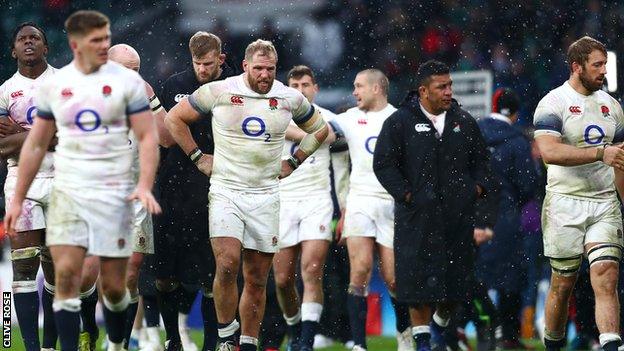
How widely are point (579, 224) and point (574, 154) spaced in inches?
24.7

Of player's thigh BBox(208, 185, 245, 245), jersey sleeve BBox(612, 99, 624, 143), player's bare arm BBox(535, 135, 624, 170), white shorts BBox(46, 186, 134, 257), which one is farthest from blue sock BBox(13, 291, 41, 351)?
jersey sleeve BBox(612, 99, 624, 143)

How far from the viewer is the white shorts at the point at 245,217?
11.9 m

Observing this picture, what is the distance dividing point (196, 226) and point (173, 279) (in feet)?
1.67

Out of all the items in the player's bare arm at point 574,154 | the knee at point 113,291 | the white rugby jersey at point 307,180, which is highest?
the player's bare arm at point 574,154

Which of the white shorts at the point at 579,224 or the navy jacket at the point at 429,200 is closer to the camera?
the white shorts at the point at 579,224

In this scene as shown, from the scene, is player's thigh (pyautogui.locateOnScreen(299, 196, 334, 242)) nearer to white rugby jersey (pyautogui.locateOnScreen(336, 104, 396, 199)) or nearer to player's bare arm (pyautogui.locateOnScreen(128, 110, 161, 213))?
white rugby jersey (pyautogui.locateOnScreen(336, 104, 396, 199))

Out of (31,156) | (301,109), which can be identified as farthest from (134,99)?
(301,109)

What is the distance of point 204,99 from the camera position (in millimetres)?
12070

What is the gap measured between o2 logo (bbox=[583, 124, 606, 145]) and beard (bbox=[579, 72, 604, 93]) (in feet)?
0.93

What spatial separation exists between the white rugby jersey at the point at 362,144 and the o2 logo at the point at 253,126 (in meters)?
2.83

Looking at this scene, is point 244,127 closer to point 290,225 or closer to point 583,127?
point 583,127

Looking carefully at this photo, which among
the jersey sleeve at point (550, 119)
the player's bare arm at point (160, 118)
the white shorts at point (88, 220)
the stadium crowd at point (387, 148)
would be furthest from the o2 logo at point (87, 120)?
the jersey sleeve at point (550, 119)

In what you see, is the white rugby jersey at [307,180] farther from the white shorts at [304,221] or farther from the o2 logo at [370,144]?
the o2 logo at [370,144]

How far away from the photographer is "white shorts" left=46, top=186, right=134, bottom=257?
991 centimetres
